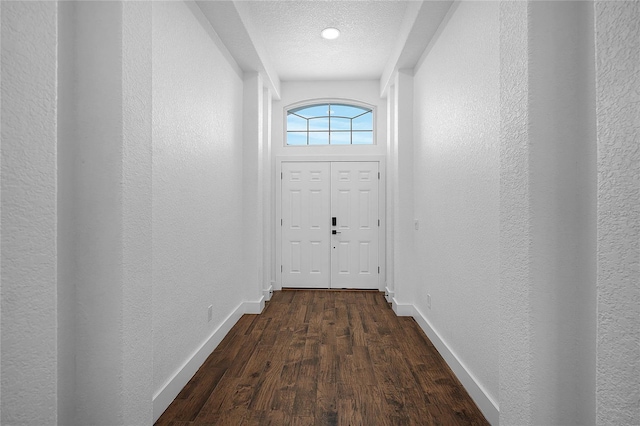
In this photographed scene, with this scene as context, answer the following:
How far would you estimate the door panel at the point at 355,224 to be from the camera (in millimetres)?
4812

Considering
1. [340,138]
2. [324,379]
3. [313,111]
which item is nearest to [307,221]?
[340,138]

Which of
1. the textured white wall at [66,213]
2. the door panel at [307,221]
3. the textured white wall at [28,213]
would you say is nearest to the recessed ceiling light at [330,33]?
the door panel at [307,221]

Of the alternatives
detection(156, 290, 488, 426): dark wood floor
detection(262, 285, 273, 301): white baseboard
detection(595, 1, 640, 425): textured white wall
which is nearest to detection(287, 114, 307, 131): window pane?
detection(262, 285, 273, 301): white baseboard

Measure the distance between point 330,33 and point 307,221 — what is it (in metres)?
2.50

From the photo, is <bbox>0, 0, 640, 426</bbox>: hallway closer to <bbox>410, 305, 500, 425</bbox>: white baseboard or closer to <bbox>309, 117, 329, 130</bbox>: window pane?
<bbox>410, 305, 500, 425</bbox>: white baseboard

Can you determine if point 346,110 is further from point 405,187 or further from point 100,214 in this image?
point 100,214

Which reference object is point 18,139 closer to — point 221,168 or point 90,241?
point 90,241

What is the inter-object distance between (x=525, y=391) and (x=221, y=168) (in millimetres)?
2710

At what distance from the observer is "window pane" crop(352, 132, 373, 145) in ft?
16.1

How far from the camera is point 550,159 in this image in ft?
4.13

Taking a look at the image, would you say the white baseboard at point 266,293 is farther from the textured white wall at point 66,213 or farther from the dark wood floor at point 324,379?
A: the textured white wall at point 66,213

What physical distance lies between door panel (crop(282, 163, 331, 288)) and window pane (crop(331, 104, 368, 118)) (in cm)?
83

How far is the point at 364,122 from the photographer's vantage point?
489 cm

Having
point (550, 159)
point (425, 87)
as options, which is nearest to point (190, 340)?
point (550, 159)
